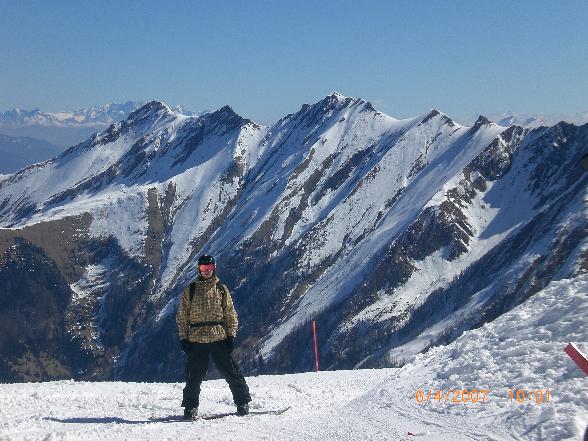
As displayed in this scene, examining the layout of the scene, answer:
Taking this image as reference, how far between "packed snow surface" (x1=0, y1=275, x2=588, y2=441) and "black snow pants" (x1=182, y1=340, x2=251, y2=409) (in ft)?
2.11

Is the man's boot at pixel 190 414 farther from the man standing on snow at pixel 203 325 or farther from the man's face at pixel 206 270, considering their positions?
the man's face at pixel 206 270

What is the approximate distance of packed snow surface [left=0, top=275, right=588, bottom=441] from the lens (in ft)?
36.9

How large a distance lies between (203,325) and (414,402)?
517 centimetres

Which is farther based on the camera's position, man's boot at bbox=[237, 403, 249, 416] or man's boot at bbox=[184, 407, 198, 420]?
man's boot at bbox=[237, 403, 249, 416]

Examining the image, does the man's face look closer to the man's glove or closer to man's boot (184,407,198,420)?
the man's glove

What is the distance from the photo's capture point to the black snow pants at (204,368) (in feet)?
45.4

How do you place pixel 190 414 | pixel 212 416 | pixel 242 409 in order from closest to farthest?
pixel 190 414, pixel 212 416, pixel 242 409

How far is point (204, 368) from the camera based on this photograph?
46.1ft

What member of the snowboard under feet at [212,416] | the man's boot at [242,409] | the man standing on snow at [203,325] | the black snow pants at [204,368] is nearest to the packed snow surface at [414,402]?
the snowboard under feet at [212,416]

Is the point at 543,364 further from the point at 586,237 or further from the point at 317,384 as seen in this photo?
the point at 586,237

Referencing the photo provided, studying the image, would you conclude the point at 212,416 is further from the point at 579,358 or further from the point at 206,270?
the point at 579,358

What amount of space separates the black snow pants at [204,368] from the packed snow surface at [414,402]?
2.11 ft

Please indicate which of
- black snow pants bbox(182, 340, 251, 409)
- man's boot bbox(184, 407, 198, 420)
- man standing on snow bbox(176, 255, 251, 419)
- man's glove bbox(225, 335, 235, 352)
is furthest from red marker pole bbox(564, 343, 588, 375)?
man's boot bbox(184, 407, 198, 420)

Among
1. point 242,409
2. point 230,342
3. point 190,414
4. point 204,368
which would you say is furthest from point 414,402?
point 190,414
